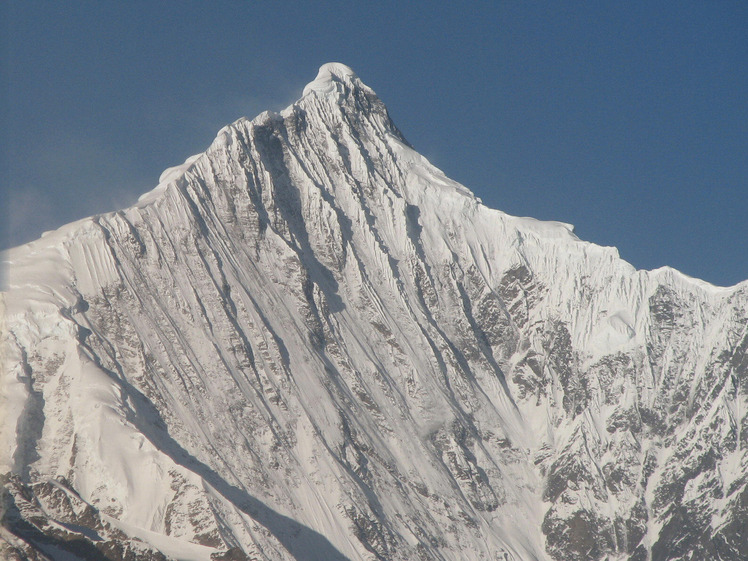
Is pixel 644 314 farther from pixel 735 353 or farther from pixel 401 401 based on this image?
pixel 401 401

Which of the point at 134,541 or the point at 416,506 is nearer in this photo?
the point at 134,541

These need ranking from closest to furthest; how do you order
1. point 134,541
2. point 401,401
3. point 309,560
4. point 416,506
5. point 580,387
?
1. point 134,541
2. point 309,560
3. point 416,506
4. point 401,401
5. point 580,387

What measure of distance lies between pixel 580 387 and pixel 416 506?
36955mm

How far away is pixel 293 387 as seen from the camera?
150 meters

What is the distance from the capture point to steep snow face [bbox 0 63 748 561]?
421 ft

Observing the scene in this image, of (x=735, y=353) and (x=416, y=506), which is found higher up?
(x=735, y=353)

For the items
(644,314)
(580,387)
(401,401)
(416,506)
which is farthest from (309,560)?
(644,314)

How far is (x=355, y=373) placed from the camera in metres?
159

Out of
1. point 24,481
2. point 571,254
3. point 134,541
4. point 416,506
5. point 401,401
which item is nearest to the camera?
point 134,541

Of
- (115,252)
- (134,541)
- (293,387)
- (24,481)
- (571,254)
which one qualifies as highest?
(571,254)

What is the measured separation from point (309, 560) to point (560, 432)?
54412mm

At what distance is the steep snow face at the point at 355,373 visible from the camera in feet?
421

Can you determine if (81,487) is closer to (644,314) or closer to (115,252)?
(115,252)

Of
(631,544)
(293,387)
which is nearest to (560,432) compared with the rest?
(631,544)
